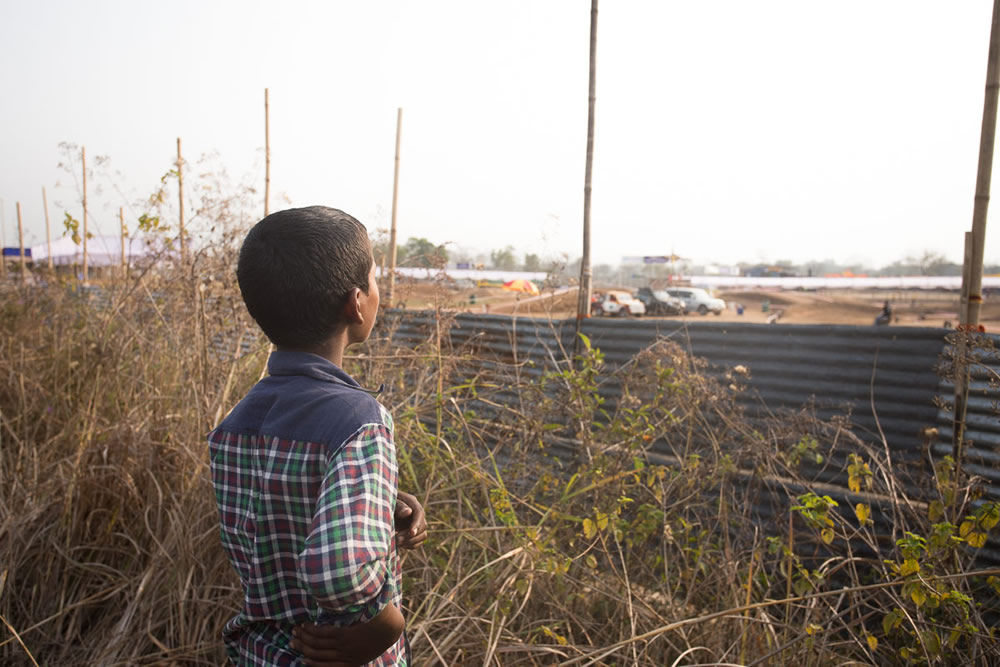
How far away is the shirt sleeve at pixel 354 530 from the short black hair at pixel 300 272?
253 millimetres

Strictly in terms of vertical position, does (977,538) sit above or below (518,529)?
above

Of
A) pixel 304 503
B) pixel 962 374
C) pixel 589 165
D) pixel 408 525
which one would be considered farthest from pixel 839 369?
pixel 304 503


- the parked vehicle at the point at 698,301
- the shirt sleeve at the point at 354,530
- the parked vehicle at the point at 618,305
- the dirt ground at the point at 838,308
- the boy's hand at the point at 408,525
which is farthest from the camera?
the parked vehicle at the point at 698,301

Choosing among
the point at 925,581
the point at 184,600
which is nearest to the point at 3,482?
the point at 184,600

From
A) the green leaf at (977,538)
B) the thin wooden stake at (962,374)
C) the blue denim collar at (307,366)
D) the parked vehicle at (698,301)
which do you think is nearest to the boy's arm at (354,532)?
the blue denim collar at (307,366)

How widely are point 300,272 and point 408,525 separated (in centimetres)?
53

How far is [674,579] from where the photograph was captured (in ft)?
8.76

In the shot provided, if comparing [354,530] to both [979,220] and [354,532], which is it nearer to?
[354,532]

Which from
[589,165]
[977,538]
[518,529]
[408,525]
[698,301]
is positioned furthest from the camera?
[698,301]

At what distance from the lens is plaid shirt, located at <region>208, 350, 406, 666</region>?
938 millimetres

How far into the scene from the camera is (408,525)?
1306mm

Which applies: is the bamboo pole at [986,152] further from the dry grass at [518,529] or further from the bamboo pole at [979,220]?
the dry grass at [518,529]

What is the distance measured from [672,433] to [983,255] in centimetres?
149

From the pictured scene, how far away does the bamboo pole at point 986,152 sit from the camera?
8.66ft
